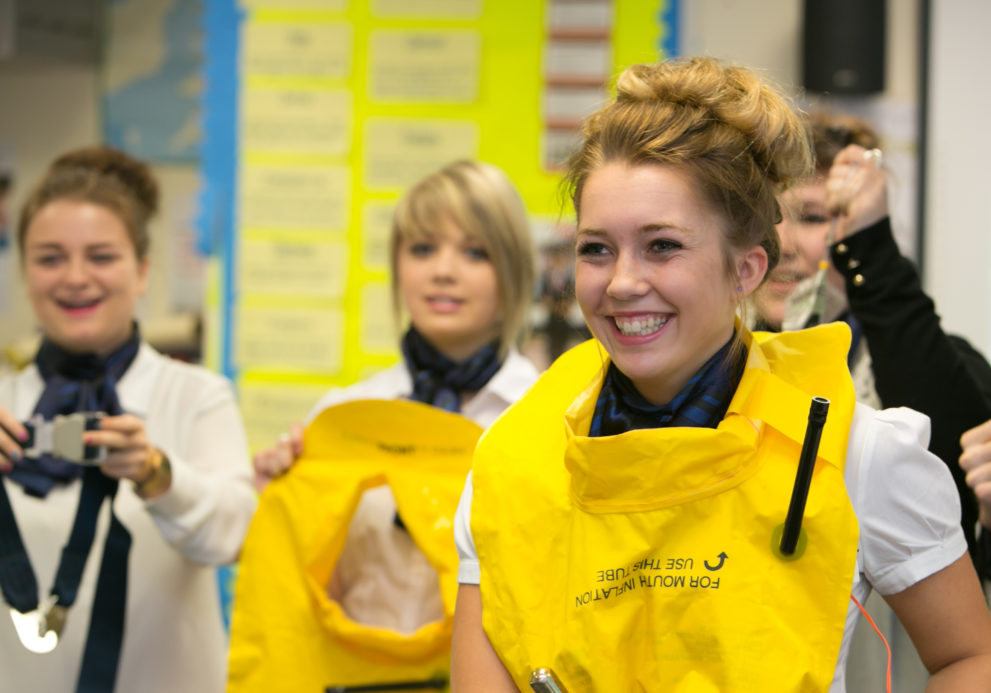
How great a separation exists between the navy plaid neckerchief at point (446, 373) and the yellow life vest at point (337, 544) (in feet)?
0.52

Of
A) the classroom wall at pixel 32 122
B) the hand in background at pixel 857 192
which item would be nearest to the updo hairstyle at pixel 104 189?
the classroom wall at pixel 32 122

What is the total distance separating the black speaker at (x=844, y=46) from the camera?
233cm

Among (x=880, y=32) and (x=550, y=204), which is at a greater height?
(x=880, y=32)

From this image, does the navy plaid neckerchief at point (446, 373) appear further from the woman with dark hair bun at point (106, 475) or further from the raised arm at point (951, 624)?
the raised arm at point (951, 624)

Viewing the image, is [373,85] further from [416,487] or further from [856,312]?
[856,312]

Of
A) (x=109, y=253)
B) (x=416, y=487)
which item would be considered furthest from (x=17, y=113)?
(x=416, y=487)

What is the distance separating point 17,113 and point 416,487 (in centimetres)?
224

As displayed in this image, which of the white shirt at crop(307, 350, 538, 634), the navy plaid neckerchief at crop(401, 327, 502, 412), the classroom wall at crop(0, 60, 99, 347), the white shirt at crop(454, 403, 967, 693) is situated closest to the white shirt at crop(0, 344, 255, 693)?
the white shirt at crop(307, 350, 538, 634)

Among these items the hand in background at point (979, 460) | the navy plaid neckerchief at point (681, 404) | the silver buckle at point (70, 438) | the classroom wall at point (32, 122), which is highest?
the classroom wall at point (32, 122)

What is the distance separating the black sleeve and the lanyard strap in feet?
3.98

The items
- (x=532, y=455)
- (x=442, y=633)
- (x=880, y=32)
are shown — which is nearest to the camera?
(x=532, y=455)

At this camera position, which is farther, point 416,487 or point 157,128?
point 157,128

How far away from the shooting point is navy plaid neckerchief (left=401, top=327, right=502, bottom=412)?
1713 millimetres

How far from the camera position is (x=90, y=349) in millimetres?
1792
